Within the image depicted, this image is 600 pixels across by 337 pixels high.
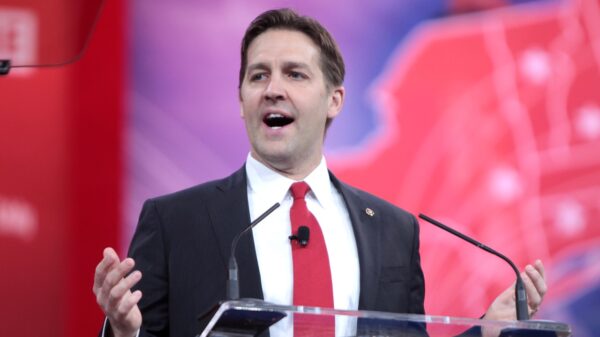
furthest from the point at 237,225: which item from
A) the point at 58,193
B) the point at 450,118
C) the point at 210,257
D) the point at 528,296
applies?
the point at 450,118

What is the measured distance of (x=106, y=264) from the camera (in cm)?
182

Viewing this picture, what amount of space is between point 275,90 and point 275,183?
22 centimetres

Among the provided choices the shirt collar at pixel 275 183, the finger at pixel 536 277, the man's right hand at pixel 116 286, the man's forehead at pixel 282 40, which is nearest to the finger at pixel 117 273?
the man's right hand at pixel 116 286

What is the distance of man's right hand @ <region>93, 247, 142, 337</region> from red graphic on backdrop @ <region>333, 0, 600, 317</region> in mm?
1607

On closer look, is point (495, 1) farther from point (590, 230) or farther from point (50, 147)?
point (50, 147)

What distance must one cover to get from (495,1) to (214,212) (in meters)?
1.66

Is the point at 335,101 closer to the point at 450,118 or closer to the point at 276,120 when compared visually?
the point at 276,120

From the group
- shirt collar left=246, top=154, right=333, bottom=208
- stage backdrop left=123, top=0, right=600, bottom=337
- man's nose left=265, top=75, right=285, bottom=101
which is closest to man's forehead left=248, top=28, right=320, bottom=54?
man's nose left=265, top=75, right=285, bottom=101

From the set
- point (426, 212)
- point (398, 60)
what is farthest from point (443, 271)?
point (398, 60)

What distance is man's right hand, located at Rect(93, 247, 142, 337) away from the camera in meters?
1.81

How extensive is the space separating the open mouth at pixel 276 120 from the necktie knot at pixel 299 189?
0.49 feet

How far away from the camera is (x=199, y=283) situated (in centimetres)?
226

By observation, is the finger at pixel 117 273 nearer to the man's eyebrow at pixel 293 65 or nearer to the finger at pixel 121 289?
the finger at pixel 121 289

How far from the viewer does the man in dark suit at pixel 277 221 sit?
89.2 inches
